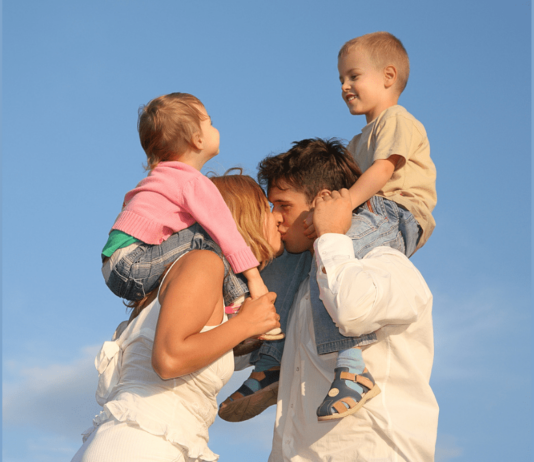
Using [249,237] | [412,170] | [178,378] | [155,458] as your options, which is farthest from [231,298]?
[412,170]

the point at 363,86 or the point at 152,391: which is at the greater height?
the point at 363,86

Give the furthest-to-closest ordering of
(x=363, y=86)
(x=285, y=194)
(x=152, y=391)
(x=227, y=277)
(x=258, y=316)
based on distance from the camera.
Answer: (x=363, y=86) < (x=285, y=194) < (x=227, y=277) < (x=258, y=316) < (x=152, y=391)

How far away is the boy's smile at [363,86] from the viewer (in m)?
5.43

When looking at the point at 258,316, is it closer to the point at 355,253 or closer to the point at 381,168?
the point at 355,253

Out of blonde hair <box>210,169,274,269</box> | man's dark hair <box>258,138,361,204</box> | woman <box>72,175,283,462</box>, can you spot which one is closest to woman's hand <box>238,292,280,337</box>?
woman <box>72,175,283,462</box>

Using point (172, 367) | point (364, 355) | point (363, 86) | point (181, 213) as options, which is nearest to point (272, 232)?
point (181, 213)

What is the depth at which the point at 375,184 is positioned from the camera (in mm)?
4586

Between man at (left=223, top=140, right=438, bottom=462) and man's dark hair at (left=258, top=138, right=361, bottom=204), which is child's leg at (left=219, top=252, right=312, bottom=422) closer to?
man at (left=223, top=140, right=438, bottom=462)

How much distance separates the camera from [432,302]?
4.02 m

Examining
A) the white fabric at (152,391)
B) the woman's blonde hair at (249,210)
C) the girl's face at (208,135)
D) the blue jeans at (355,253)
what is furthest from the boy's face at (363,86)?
the white fabric at (152,391)

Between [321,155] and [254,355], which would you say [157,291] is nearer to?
[254,355]

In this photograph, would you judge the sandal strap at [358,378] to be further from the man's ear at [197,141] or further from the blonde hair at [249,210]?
the man's ear at [197,141]

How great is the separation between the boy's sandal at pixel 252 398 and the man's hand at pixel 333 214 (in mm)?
1169

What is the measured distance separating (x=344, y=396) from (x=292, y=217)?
4.90ft
